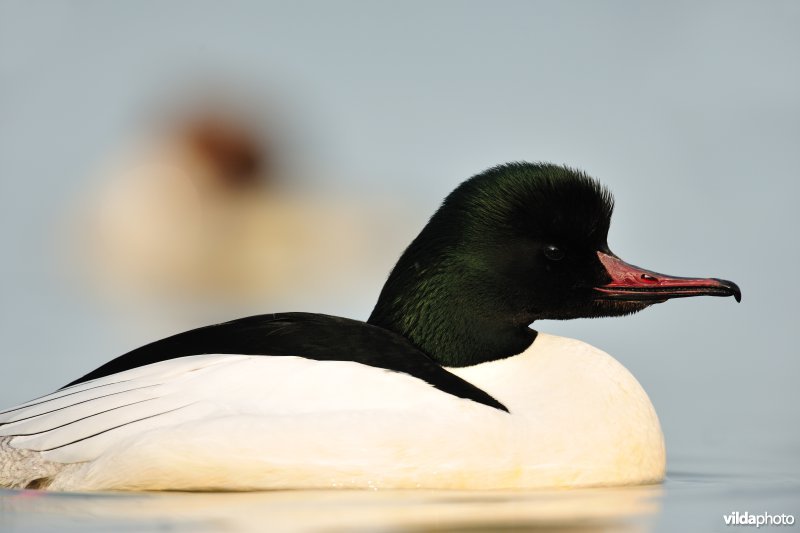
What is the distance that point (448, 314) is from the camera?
6152mm

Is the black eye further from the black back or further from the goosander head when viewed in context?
the black back

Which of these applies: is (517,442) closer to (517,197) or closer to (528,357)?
(528,357)

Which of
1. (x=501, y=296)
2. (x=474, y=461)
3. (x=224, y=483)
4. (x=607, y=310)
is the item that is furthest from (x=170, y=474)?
(x=607, y=310)

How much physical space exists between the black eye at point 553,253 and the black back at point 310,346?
73cm

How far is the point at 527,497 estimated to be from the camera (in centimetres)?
546

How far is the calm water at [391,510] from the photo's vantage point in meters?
4.82

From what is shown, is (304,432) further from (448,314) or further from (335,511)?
(448,314)

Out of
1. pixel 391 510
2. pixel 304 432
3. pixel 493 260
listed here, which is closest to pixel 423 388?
pixel 304 432

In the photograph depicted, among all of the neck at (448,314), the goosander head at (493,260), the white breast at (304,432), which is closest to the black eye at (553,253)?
the goosander head at (493,260)

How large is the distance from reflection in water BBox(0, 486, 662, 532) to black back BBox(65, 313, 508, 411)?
0.54 m

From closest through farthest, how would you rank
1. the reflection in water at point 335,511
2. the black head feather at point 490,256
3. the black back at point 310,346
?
1. the reflection in water at point 335,511
2. the black back at point 310,346
3. the black head feather at point 490,256

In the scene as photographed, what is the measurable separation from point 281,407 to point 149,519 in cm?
85

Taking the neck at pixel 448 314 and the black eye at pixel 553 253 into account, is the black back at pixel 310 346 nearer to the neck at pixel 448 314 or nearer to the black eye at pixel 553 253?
the neck at pixel 448 314

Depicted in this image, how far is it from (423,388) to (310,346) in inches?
21.5
